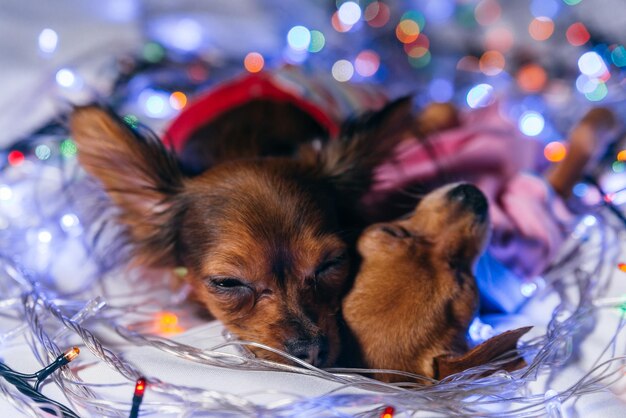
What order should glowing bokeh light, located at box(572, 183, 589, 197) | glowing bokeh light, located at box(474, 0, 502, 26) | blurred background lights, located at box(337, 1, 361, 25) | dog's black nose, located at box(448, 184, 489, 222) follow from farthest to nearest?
glowing bokeh light, located at box(474, 0, 502, 26) → blurred background lights, located at box(337, 1, 361, 25) → glowing bokeh light, located at box(572, 183, 589, 197) → dog's black nose, located at box(448, 184, 489, 222)

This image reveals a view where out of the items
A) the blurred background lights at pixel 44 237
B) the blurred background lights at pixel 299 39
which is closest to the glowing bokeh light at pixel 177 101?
the blurred background lights at pixel 299 39

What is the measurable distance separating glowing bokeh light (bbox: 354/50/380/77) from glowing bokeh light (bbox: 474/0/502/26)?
0.63 m

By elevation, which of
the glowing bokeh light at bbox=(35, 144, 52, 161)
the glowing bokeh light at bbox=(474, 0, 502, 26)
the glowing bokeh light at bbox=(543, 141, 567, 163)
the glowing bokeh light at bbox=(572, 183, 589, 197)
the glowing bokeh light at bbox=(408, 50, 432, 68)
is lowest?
the glowing bokeh light at bbox=(572, 183, 589, 197)

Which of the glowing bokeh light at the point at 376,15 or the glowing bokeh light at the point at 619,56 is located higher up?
the glowing bokeh light at the point at 376,15

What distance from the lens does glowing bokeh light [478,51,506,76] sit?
2912mm

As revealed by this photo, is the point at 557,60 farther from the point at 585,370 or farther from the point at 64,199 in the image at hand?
the point at 64,199

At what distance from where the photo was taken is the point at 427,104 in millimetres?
2553

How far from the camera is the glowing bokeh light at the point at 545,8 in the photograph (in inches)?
119

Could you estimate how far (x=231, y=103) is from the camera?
2139 millimetres

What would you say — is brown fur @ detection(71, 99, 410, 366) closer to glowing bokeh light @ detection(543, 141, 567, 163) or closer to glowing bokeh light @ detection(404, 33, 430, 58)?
glowing bokeh light @ detection(543, 141, 567, 163)

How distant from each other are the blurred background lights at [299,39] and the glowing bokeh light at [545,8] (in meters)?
1.14

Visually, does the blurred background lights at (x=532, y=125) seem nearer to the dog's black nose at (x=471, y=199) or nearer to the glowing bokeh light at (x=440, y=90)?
the glowing bokeh light at (x=440, y=90)

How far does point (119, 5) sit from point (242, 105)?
3.37ft

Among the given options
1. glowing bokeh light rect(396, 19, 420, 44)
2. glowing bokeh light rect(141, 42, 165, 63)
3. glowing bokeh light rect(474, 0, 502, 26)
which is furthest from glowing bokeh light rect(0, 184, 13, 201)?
glowing bokeh light rect(474, 0, 502, 26)
